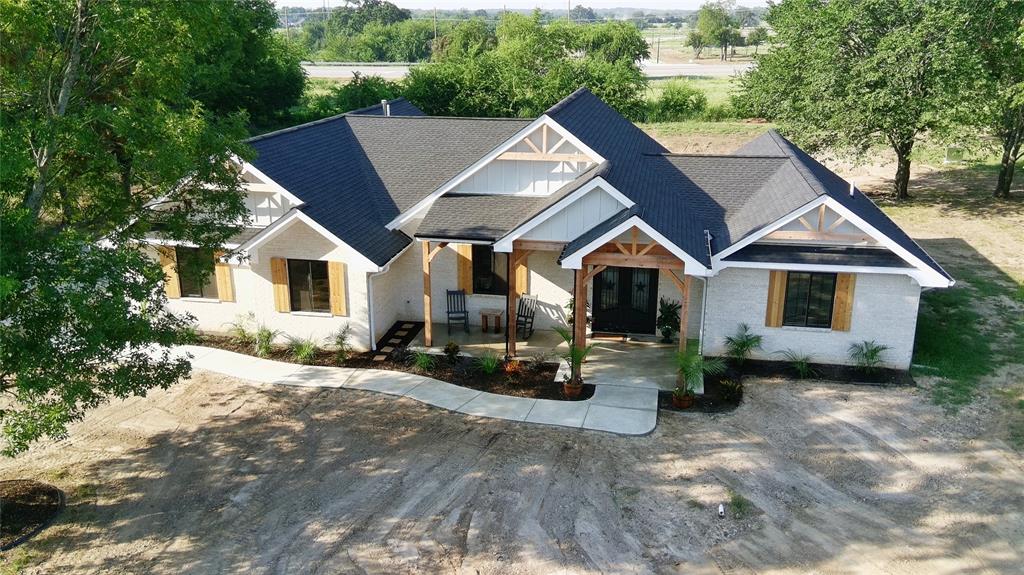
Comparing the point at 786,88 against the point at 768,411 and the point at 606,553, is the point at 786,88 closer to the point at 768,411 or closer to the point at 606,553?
the point at 768,411

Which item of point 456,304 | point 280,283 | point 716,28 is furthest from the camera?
point 716,28

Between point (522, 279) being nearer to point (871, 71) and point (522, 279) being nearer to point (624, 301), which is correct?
point (624, 301)

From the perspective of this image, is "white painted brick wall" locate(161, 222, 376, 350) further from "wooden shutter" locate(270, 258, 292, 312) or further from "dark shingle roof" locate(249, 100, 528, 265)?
"dark shingle roof" locate(249, 100, 528, 265)

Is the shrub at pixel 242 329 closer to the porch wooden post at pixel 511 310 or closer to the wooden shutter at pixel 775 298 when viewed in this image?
the porch wooden post at pixel 511 310

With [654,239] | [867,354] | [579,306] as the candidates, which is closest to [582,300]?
[579,306]

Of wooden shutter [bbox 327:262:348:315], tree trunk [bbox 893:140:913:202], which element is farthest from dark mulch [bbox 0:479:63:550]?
tree trunk [bbox 893:140:913:202]

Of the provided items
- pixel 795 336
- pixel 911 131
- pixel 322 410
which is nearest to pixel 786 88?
pixel 911 131
